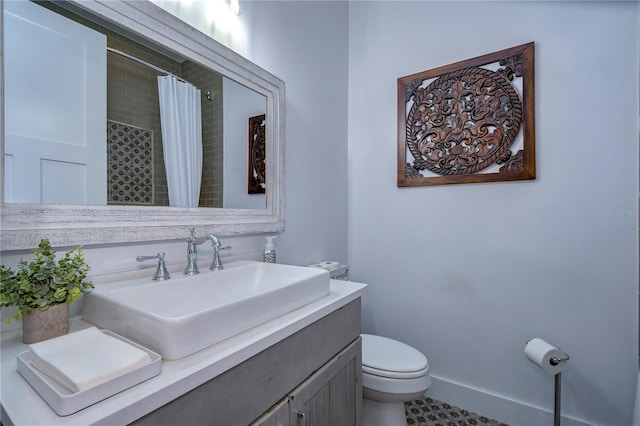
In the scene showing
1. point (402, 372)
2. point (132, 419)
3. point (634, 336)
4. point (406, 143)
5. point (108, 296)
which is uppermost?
point (406, 143)

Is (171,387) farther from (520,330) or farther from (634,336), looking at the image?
(634,336)

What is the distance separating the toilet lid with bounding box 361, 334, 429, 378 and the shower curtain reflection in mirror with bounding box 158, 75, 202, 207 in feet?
3.51

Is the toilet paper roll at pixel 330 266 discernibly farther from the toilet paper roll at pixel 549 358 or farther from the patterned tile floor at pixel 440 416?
the toilet paper roll at pixel 549 358

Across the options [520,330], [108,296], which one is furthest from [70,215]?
[520,330]

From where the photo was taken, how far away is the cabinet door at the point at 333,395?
2.82 ft

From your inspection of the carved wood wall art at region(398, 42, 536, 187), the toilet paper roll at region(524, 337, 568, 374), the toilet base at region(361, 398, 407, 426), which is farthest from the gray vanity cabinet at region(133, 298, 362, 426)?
the carved wood wall art at region(398, 42, 536, 187)

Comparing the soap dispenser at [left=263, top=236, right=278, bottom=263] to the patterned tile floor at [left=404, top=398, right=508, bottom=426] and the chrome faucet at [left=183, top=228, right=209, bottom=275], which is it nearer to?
the chrome faucet at [left=183, top=228, right=209, bottom=275]

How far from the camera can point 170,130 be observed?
111 cm

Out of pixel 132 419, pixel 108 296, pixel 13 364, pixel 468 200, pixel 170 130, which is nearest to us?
pixel 132 419

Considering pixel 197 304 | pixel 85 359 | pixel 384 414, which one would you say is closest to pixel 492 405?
pixel 384 414

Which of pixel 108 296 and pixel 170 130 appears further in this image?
pixel 170 130

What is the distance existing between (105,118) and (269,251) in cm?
79

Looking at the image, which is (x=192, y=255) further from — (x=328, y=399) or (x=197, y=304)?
(x=328, y=399)

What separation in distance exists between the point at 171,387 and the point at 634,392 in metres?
1.94
